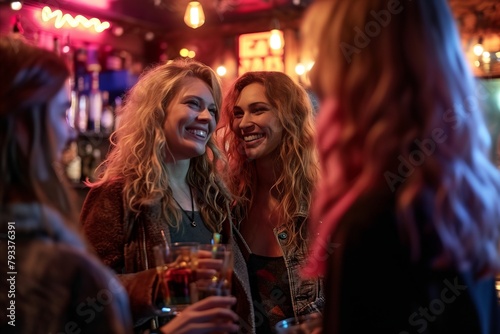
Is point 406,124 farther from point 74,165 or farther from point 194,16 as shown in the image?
point 74,165

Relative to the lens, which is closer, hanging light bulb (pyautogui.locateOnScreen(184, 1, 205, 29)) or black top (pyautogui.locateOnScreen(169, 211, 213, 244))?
black top (pyautogui.locateOnScreen(169, 211, 213, 244))

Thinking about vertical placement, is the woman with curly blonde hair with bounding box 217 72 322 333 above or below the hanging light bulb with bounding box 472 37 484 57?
below

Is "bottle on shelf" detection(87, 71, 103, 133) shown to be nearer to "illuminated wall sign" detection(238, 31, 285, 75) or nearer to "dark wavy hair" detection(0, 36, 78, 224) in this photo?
"illuminated wall sign" detection(238, 31, 285, 75)

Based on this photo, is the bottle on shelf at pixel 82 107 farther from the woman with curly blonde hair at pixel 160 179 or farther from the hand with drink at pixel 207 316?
the hand with drink at pixel 207 316

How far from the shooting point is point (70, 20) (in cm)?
681

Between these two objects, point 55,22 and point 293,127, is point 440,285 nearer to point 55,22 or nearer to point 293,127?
point 293,127

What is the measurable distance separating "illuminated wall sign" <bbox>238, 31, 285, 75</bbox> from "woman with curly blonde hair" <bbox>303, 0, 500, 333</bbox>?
6337 mm

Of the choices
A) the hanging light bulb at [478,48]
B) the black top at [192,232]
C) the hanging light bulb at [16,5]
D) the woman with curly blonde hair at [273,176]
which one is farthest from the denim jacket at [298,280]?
the hanging light bulb at [16,5]

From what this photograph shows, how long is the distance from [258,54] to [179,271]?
20.5 feet

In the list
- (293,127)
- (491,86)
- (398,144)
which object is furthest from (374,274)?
(491,86)

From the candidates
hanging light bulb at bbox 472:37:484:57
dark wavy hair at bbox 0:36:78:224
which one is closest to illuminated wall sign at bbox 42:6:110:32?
hanging light bulb at bbox 472:37:484:57

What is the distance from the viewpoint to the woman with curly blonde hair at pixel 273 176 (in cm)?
269

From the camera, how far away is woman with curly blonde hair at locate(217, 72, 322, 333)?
2.69m

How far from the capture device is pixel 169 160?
2.64 metres
